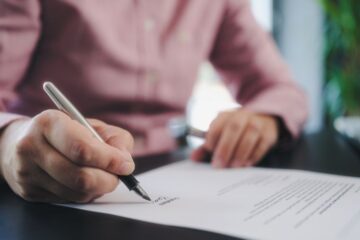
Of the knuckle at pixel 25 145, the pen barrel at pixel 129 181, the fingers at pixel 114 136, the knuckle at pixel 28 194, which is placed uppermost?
the fingers at pixel 114 136

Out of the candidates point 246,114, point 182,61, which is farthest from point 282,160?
point 182,61

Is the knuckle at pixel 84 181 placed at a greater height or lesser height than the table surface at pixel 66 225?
greater

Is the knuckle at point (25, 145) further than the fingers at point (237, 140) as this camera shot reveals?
No

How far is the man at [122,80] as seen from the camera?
1.00ft

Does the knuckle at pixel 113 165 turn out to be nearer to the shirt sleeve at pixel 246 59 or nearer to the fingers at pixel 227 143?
the fingers at pixel 227 143

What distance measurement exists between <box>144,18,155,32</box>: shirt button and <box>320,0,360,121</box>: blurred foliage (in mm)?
1416

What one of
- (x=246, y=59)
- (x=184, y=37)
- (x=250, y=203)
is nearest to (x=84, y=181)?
(x=250, y=203)

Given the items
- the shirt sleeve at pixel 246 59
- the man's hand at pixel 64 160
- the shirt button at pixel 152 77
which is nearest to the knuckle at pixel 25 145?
the man's hand at pixel 64 160

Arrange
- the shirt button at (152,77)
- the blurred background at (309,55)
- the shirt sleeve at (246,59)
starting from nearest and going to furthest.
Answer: the shirt button at (152,77)
the shirt sleeve at (246,59)
the blurred background at (309,55)

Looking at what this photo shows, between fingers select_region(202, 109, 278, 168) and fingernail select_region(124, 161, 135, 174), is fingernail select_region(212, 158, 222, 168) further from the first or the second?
fingernail select_region(124, 161, 135, 174)

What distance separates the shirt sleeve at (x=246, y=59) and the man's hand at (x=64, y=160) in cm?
46

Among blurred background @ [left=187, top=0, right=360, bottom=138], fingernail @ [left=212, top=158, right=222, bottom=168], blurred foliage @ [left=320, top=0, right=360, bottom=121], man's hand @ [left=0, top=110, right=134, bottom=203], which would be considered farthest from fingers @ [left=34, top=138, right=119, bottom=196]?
blurred foliage @ [left=320, top=0, right=360, bottom=121]

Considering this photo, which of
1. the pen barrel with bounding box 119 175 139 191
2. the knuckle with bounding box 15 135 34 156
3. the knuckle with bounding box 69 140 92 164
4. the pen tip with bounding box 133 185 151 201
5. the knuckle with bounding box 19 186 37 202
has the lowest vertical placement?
the knuckle with bounding box 19 186 37 202

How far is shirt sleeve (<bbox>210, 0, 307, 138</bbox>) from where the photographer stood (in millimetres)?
758
